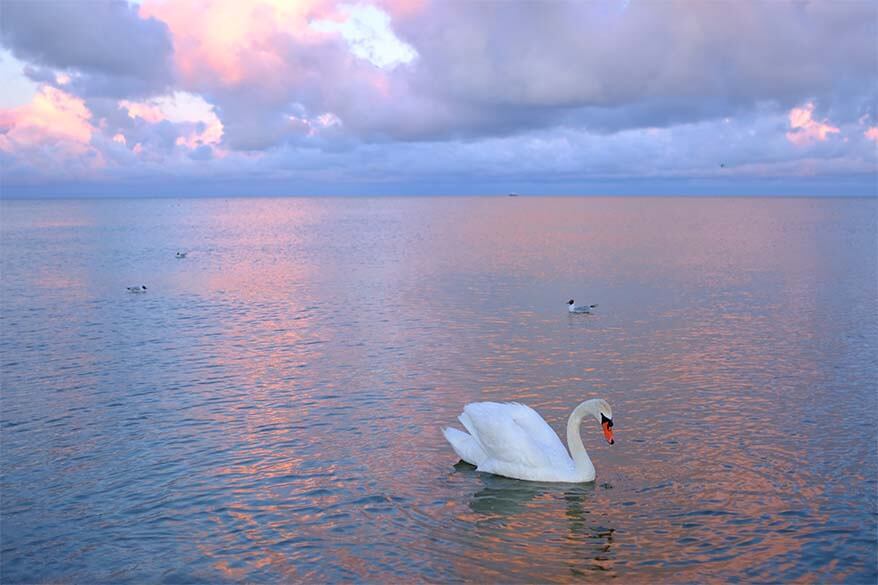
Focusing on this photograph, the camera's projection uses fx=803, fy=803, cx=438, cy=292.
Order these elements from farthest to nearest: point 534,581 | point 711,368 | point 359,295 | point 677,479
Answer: point 359,295 < point 711,368 < point 677,479 < point 534,581

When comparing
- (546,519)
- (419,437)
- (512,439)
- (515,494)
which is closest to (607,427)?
(512,439)

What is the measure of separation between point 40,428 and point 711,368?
16.0m

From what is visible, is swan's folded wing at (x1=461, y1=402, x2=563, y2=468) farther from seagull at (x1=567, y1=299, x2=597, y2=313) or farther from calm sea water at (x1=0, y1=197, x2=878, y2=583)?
seagull at (x1=567, y1=299, x2=597, y2=313)

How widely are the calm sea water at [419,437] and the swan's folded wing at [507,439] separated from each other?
0.48 m

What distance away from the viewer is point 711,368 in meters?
21.2

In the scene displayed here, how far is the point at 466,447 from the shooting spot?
46.5 feet

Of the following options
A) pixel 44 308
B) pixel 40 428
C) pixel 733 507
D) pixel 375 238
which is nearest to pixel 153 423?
pixel 40 428

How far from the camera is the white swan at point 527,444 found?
524 inches

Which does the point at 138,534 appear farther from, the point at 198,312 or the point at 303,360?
the point at 198,312

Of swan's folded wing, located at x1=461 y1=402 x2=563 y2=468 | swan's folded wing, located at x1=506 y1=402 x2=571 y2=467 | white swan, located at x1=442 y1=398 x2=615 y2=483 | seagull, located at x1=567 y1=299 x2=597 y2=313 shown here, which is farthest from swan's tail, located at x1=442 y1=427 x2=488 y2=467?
seagull, located at x1=567 y1=299 x2=597 y2=313

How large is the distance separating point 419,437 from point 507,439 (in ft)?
8.91

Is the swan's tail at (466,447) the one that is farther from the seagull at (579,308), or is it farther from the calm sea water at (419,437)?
the seagull at (579,308)

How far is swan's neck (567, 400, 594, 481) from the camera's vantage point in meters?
13.2

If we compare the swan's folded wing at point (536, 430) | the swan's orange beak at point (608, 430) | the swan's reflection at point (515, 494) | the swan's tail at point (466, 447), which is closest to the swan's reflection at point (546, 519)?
the swan's reflection at point (515, 494)
